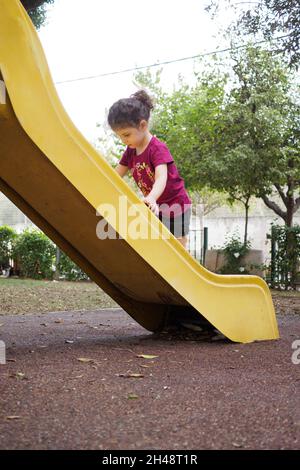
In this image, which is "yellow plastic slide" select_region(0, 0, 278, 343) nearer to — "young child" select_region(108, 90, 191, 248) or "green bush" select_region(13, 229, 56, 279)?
"young child" select_region(108, 90, 191, 248)

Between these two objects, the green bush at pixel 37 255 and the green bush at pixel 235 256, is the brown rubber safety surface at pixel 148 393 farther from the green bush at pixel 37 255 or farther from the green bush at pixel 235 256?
the green bush at pixel 37 255

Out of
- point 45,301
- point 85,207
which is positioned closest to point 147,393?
point 85,207

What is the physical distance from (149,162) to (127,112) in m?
0.37

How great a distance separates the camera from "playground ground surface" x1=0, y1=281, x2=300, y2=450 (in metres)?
1.85

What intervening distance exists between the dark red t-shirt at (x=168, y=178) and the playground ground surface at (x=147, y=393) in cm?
95

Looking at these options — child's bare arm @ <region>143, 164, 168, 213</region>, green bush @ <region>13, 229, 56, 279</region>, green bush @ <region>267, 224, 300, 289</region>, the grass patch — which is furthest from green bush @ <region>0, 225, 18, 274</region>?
child's bare arm @ <region>143, 164, 168, 213</region>

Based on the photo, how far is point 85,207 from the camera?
320 cm

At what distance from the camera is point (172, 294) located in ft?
12.0

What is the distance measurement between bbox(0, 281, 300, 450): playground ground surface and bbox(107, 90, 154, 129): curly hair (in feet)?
4.97
